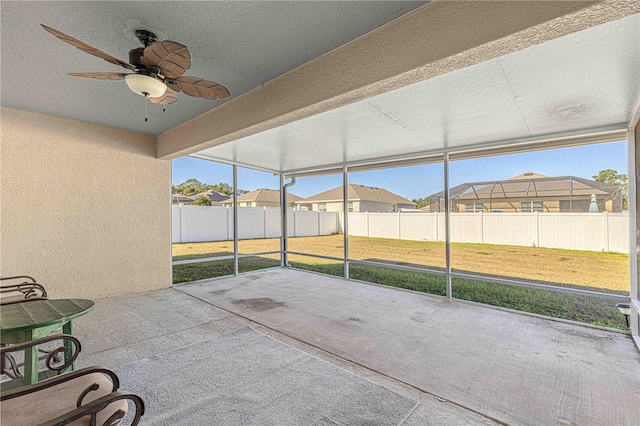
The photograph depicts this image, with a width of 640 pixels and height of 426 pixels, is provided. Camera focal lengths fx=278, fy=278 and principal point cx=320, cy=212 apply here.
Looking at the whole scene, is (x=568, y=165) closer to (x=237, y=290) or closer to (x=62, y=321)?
(x=237, y=290)

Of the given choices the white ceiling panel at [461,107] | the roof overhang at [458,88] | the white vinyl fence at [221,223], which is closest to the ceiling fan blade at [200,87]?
the roof overhang at [458,88]

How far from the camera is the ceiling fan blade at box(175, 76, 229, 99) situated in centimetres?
213

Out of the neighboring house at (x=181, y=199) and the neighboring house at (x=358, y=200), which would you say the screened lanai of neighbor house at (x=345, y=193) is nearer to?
the neighboring house at (x=181, y=199)

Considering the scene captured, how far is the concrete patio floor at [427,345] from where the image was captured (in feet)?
6.37

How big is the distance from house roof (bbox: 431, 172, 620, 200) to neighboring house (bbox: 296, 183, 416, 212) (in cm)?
393

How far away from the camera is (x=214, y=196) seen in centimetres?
745

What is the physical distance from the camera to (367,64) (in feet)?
6.74

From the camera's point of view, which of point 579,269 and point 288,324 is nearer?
point 288,324

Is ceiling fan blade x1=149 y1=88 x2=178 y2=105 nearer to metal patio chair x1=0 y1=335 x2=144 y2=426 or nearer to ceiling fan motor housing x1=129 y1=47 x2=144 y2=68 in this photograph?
ceiling fan motor housing x1=129 y1=47 x2=144 y2=68

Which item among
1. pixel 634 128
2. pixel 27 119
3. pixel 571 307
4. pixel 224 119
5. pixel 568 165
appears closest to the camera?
pixel 634 128

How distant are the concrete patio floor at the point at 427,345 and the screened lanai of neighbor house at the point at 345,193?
0.08ft

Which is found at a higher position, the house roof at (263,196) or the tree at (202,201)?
the house roof at (263,196)

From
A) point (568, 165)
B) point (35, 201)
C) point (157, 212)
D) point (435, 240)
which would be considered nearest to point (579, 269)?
point (568, 165)

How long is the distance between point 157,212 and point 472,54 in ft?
16.8
